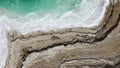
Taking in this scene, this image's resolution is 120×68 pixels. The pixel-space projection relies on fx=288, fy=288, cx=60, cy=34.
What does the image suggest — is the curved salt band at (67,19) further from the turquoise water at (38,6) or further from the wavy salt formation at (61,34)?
the turquoise water at (38,6)

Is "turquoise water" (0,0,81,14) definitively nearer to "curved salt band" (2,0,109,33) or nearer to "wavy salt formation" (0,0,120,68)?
"wavy salt formation" (0,0,120,68)

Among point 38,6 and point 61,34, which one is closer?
point 61,34

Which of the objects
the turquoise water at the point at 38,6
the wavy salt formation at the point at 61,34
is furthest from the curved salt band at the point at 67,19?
the turquoise water at the point at 38,6

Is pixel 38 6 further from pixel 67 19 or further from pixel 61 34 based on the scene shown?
pixel 61 34

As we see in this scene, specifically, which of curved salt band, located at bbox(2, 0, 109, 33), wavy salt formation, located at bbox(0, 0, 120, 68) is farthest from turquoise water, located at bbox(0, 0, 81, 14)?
curved salt band, located at bbox(2, 0, 109, 33)

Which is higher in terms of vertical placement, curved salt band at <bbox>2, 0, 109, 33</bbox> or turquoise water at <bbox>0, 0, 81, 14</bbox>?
turquoise water at <bbox>0, 0, 81, 14</bbox>

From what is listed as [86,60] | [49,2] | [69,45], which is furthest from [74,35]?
[49,2]

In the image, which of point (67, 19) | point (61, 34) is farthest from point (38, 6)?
point (61, 34)
